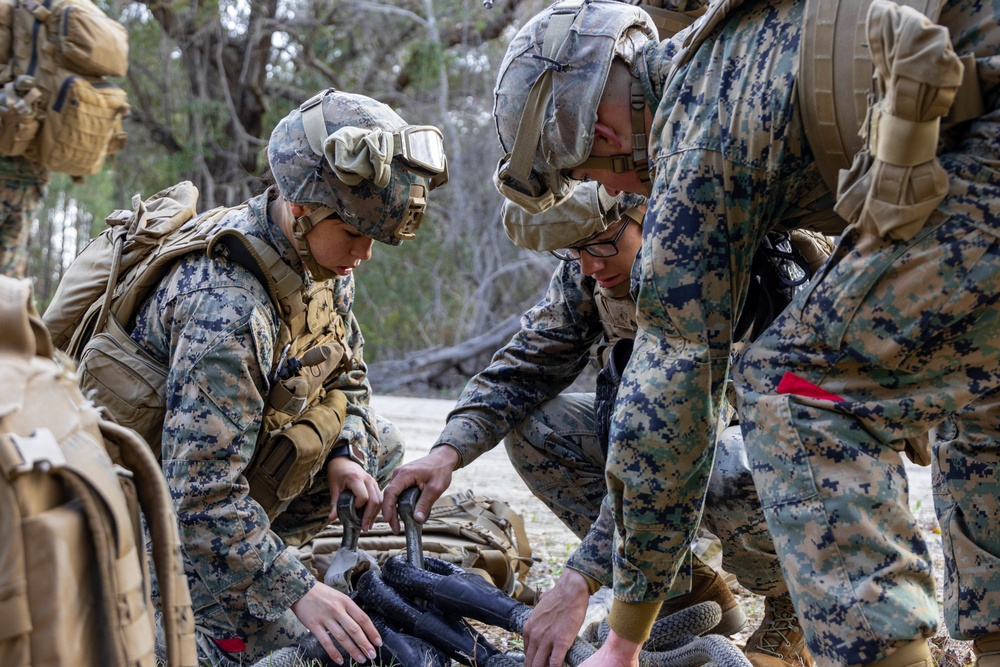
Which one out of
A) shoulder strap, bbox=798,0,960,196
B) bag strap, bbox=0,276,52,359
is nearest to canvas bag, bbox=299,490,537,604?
shoulder strap, bbox=798,0,960,196

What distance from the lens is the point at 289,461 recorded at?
3.65m

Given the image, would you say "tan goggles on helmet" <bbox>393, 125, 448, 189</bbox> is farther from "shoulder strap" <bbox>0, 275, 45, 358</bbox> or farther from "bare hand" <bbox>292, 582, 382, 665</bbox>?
"shoulder strap" <bbox>0, 275, 45, 358</bbox>

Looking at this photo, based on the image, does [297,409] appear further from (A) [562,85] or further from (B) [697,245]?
(B) [697,245]

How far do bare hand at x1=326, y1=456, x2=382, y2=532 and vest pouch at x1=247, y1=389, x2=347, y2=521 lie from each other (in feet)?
0.23

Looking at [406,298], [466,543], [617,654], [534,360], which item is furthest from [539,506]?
[406,298]

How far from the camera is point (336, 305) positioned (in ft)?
13.1

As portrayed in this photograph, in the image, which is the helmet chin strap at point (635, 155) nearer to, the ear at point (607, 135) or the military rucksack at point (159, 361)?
the ear at point (607, 135)

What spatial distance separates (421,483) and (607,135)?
57.7 inches

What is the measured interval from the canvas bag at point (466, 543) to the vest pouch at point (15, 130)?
11.2 feet

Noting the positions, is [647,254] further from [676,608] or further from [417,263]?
[417,263]

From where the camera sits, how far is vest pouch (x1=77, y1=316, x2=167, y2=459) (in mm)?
3375

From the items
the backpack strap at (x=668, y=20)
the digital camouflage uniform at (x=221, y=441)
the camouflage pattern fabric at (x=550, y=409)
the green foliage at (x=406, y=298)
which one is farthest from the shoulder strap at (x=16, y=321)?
the green foliage at (x=406, y=298)

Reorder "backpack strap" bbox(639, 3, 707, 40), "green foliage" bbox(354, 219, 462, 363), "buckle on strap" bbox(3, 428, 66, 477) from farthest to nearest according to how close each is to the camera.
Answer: "green foliage" bbox(354, 219, 462, 363) < "backpack strap" bbox(639, 3, 707, 40) < "buckle on strap" bbox(3, 428, 66, 477)

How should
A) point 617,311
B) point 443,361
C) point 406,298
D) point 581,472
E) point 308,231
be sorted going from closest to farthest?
point 308,231, point 617,311, point 581,472, point 443,361, point 406,298
